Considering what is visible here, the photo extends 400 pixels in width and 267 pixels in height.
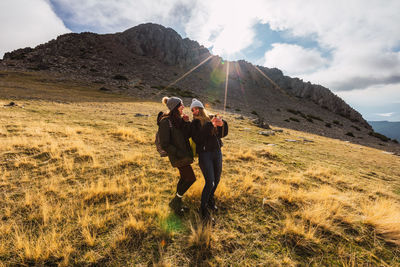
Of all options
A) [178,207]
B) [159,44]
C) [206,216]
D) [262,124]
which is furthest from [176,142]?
[159,44]

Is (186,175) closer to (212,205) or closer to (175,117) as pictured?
(212,205)

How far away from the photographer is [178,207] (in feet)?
11.4

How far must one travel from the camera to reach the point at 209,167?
3146 millimetres

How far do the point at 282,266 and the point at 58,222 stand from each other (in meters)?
4.05

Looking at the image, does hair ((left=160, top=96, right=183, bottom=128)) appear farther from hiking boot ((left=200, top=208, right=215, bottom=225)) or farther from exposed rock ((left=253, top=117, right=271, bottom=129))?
exposed rock ((left=253, top=117, right=271, bottom=129))

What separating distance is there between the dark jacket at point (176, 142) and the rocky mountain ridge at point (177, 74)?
1211 inches

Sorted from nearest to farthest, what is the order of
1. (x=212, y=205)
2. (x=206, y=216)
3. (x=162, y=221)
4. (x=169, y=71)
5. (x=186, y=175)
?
(x=162, y=221), (x=206, y=216), (x=186, y=175), (x=212, y=205), (x=169, y=71)

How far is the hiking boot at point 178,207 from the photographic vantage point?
11.2 feet

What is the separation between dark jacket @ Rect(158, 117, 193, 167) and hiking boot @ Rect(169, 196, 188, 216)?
0.99 meters

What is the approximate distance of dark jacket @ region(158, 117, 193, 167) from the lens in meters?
3.02

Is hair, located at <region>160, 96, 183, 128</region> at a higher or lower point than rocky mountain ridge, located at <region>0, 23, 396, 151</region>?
lower

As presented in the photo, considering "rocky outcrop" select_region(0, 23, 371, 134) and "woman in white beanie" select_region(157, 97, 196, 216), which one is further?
"rocky outcrop" select_region(0, 23, 371, 134)

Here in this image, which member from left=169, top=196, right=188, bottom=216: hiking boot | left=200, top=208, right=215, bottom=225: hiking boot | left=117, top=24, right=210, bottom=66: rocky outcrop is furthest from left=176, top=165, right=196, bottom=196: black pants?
left=117, top=24, right=210, bottom=66: rocky outcrop

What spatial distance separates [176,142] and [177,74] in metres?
61.0
